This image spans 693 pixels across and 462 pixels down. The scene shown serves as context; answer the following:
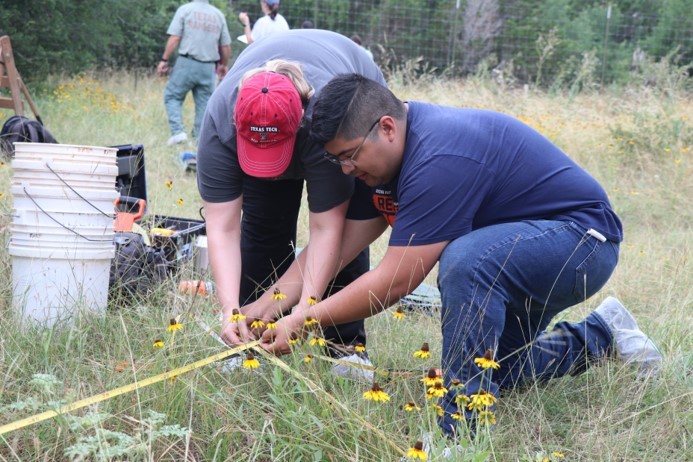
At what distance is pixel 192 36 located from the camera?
8930 millimetres

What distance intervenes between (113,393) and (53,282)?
1.07 m

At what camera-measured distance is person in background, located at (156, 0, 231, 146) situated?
8.84 meters

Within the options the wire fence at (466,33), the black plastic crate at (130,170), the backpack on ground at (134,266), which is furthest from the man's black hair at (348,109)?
the wire fence at (466,33)

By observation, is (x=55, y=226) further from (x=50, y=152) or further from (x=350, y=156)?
(x=350, y=156)

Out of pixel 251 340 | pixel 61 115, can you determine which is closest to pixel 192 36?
pixel 61 115

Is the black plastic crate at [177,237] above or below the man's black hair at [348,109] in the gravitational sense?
below

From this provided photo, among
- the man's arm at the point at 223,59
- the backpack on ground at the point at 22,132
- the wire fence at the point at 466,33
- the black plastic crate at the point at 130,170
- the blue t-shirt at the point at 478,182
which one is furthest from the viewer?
the wire fence at the point at 466,33

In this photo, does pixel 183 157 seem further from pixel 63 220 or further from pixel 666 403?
pixel 666 403

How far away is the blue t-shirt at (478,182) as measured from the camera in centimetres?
250

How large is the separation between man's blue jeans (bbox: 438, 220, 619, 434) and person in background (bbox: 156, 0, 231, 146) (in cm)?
650

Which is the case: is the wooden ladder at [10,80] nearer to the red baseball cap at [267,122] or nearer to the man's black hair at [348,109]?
the red baseball cap at [267,122]

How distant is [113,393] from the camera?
7.93ft

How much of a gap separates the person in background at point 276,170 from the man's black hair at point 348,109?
0.60 feet

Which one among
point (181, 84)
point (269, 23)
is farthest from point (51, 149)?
point (269, 23)
